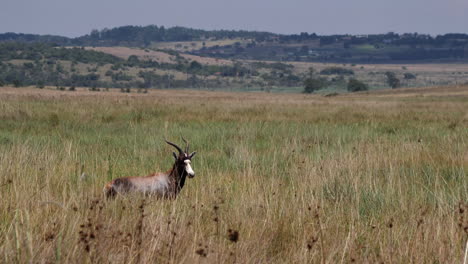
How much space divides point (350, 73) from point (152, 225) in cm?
18896

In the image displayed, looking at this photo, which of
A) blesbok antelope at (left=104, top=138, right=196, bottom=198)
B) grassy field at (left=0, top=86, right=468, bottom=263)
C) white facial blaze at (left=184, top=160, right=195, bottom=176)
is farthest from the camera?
white facial blaze at (left=184, top=160, right=195, bottom=176)

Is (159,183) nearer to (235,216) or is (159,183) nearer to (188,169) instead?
(188,169)

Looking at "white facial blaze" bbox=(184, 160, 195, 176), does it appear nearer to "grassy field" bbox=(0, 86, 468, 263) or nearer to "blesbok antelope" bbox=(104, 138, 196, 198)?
"blesbok antelope" bbox=(104, 138, 196, 198)

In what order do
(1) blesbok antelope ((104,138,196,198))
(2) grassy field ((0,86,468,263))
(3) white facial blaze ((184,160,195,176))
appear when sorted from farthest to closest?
(3) white facial blaze ((184,160,195,176)), (1) blesbok antelope ((104,138,196,198)), (2) grassy field ((0,86,468,263))

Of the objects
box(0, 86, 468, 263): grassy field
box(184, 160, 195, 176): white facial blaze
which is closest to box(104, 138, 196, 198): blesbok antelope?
box(184, 160, 195, 176): white facial blaze

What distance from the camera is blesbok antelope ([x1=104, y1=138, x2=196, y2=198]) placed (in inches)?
269

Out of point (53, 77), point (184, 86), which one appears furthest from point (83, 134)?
point (184, 86)

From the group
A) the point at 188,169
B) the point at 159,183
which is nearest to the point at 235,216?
the point at 188,169

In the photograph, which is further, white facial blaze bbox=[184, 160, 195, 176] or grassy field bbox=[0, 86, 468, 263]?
white facial blaze bbox=[184, 160, 195, 176]

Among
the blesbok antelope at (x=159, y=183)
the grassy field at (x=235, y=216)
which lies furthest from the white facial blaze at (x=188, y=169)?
the grassy field at (x=235, y=216)

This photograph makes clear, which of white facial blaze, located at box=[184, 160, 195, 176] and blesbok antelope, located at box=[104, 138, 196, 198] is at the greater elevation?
white facial blaze, located at box=[184, 160, 195, 176]

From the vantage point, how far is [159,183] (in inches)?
290

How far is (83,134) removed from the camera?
1362cm

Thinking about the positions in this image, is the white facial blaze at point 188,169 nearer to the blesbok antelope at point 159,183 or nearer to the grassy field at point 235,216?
the blesbok antelope at point 159,183
